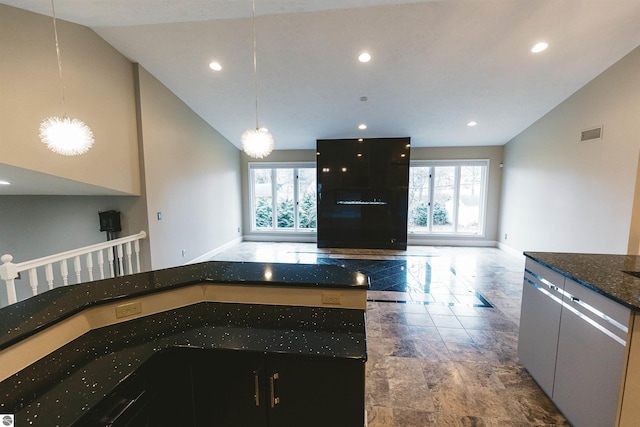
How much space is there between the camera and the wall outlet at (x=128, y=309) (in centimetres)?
134

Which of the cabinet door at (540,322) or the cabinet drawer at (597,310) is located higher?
the cabinet drawer at (597,310)

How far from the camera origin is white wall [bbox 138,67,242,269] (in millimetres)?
3691

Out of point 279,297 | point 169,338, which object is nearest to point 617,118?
point 279,297

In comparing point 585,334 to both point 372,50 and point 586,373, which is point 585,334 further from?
point 372,50

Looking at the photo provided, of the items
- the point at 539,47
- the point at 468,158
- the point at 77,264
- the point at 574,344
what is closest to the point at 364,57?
the point at 539,47

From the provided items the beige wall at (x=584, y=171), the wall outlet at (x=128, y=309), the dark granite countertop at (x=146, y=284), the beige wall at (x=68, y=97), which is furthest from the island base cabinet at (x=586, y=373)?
the beige wall at (x=68, y=97)

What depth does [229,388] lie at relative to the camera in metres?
1.18

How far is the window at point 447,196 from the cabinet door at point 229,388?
6201mm

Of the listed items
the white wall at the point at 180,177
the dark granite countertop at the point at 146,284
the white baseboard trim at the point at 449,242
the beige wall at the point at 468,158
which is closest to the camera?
the dark granite countertop at the point at 146,284

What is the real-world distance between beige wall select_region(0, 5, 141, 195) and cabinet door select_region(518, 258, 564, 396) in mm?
4404

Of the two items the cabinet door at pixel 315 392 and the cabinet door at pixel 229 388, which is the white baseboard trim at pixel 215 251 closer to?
the cabinet door at pixel 229 388

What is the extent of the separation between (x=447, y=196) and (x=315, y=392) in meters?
6.50

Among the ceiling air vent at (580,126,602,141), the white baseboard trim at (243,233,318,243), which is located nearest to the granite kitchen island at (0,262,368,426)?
the ceiling air vent at (580,126,602,141)

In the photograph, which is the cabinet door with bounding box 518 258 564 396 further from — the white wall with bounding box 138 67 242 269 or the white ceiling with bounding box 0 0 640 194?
the white wall with bounding box 138 67 242 269
